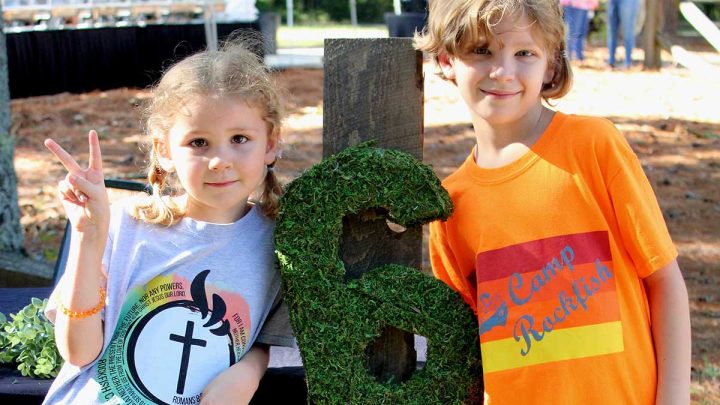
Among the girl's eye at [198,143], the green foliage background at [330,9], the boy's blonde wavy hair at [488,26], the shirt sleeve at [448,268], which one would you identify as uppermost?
the boy's blonde wavy hair at [488,26]

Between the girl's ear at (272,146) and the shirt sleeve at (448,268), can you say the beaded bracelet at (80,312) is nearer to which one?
the girl's ear at (272,146)

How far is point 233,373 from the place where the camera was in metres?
2.16

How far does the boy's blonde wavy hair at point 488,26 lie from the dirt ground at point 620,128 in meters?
2.15

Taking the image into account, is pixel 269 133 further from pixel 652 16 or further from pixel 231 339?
pixel 652 16

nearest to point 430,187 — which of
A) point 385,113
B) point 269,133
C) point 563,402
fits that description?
point 385,113

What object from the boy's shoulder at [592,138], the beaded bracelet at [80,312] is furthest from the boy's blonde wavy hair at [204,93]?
the boy's shoulder at [592,138]

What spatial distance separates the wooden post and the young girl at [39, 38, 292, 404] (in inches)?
6.8

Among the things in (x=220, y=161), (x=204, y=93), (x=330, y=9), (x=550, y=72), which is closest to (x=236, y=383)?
(x=220, y=161)

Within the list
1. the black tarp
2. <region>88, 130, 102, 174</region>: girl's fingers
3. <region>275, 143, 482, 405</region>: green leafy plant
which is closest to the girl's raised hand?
<region>88, 130, 102, 174</region>: girl's fingers

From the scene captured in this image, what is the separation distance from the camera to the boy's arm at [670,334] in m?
2.05

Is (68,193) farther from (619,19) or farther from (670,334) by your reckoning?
(619,19)

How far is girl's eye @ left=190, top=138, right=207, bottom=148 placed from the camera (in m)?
2.19

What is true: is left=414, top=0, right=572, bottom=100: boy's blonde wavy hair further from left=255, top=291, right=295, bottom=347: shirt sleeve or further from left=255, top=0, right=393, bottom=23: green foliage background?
left=255, top=0, right=393, bottom=23: green foliage background

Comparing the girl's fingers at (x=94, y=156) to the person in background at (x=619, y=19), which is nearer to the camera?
the girl's fingers at (x=94, y=156)
